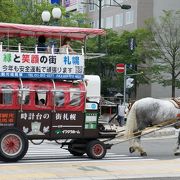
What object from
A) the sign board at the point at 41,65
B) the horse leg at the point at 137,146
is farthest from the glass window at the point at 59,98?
the horse leg at the point at 137,146

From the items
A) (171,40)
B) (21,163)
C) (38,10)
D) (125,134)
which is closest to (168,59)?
(171,40)

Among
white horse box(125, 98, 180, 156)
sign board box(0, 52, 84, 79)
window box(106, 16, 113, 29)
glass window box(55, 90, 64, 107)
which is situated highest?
window box(106, 16, 113, 29)

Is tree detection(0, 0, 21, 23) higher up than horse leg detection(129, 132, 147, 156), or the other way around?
tree detection(0, 0, 21, 23)

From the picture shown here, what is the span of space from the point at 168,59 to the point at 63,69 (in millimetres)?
40969

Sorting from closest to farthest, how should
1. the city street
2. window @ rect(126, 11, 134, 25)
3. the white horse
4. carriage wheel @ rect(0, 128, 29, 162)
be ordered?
1. the city street
2. carriage wheel @ rect(0, 128, 29, 162)
3. the white horse
4. window @ rect(126, 11, 134, 25)

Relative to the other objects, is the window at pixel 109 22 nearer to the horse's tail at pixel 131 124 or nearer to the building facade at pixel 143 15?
A: the building facade at pixel 143 15

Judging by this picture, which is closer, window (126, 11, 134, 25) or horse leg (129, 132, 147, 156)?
horse leg (129, 132, 147, 156)

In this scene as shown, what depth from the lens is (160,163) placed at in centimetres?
1439

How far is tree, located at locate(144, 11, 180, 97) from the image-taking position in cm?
5409

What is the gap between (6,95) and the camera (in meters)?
14.4

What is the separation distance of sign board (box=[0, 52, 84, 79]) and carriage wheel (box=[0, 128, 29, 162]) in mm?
1601

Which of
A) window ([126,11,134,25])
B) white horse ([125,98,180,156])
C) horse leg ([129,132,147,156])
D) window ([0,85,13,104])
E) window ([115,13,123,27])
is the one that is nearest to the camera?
window ([0,85,13,104])

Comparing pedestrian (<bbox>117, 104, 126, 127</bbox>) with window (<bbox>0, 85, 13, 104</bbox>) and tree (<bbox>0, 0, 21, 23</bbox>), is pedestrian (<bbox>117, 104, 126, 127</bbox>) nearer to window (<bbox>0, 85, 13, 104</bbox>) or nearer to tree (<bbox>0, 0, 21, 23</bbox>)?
tree (<bbox>0, 0, 21, 23</bbox>)

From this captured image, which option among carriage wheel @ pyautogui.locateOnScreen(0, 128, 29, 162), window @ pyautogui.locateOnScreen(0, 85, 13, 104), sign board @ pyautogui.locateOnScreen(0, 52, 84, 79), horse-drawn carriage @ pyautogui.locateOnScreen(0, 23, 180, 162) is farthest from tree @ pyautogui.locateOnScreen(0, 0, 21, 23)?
carriage wheel @ pyautogui.locateOnScreen(0, 128, 29, 162)
